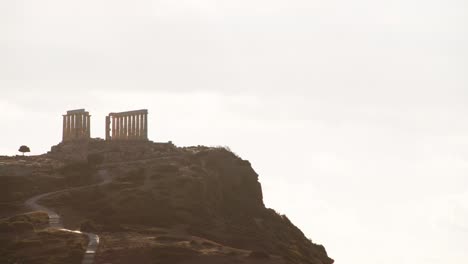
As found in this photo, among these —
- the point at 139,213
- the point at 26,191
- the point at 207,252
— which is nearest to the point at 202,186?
the point at 139,213

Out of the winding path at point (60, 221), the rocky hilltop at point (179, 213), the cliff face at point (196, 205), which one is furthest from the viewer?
the cliff face at point (196, 205)

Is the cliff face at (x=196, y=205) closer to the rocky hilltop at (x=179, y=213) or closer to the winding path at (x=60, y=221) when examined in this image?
the rocky hilltop at (x=179, y=213)

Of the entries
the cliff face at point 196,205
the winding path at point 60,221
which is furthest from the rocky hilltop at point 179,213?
the winding path at point 60,221

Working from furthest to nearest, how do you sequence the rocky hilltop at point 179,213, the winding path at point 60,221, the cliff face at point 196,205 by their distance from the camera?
1. the cliff face at point 196,205
2. the rocky hilltop at point 179,213
3. the winding path at point 60,221

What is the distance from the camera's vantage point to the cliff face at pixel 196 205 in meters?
158

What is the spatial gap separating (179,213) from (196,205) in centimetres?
663

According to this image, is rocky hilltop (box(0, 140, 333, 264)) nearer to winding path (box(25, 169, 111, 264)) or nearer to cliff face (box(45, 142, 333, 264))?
cliff face (box(45, 142, 333, 264))

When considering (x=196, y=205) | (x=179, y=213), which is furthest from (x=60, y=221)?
(x=196, y=205)

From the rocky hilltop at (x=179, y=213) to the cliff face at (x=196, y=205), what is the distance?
0.52 ft

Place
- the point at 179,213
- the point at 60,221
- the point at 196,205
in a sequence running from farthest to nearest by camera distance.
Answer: the point at 196,205, the point at 179,213, the point at 60,221

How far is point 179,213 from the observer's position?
165 m

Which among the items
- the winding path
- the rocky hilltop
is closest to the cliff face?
the rocky hilltop

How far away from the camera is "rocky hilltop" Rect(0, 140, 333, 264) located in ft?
447

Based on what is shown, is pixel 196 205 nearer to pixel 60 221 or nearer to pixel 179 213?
pixel 179 213
